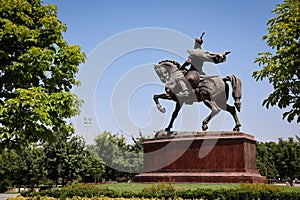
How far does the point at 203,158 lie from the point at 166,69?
4944 millimetres

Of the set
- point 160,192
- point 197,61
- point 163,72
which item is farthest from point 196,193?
point 163,72

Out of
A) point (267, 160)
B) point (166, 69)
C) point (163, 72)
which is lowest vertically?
point (267, 160)

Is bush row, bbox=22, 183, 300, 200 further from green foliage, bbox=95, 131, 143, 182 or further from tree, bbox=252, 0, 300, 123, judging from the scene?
green foliage, bbox=95, 131, 143, 182

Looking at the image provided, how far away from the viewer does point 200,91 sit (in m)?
14.9

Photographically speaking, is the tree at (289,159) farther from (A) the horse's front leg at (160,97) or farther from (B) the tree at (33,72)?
(B) the tree at (33,72)

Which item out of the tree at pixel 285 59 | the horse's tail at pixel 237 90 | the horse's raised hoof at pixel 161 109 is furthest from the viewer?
the horse's raised hoof at pixel 161 109

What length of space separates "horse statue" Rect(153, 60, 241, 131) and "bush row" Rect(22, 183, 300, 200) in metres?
4.75

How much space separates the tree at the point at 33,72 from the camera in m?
9.63

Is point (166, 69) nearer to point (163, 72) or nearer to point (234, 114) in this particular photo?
point (163, 72)

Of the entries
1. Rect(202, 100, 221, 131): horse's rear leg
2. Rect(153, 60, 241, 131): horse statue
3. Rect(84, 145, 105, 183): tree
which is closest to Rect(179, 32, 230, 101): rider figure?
Rect(153, 60, 241, 131): horse statue

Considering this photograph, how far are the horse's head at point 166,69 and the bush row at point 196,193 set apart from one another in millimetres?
6739

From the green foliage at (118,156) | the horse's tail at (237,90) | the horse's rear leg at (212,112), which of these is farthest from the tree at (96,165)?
the horse's tail at (237,90)

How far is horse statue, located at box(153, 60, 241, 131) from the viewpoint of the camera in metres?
14.6

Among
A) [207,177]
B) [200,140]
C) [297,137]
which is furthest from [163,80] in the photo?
[297,137]
